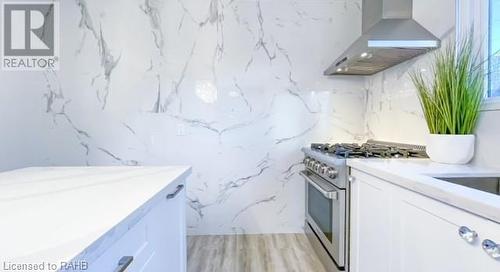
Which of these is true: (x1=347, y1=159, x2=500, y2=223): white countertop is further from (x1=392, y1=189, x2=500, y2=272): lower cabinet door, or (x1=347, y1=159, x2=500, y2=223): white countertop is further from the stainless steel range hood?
the stainless steel range hood

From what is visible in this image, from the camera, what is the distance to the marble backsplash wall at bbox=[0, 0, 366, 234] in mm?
3066

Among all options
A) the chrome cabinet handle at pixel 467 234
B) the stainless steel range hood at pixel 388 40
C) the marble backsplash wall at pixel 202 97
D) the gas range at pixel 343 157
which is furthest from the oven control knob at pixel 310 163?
the chrome cabinet handle at pixel 467 234

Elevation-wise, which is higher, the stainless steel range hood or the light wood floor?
the stainless steel range hood

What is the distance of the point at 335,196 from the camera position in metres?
1.93

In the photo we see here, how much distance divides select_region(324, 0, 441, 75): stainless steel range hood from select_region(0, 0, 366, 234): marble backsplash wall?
56 centimetres

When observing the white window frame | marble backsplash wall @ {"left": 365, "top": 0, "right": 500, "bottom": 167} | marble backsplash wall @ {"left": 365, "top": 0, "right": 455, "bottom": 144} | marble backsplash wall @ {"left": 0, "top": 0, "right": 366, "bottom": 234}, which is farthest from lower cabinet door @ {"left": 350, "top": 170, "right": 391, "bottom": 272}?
marble backsplash wall @ {"left": 0, "top": 0, "right": 366, "bottom": 234}

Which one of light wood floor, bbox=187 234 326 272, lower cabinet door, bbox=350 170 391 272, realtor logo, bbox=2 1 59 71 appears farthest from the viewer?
realtor logo, bbox=2 1 59 71

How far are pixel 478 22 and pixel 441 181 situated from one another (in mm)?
1091

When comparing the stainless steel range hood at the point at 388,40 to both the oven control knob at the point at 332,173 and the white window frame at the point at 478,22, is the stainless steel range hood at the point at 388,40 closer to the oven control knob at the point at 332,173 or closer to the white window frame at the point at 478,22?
the white window frame at the point at 478,22

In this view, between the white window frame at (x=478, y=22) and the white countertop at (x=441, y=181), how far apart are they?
0.34 metres

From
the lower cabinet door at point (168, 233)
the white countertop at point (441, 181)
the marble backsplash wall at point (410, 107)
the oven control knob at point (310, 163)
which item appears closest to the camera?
the white countertop at point (441, 181)

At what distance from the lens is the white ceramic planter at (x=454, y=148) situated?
61.7 inches

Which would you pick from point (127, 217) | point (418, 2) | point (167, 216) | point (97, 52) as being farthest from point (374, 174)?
point (97, 52)

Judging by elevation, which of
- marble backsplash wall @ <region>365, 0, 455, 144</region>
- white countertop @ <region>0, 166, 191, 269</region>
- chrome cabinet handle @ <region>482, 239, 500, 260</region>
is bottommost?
chrome cabinet handle @ <region>482, 239, 500, 260</region>
